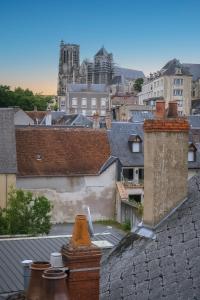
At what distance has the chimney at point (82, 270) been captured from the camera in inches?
339

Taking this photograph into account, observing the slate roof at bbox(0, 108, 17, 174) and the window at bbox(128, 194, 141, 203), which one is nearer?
the slate roof at bbox(0, 108, 17, 174)

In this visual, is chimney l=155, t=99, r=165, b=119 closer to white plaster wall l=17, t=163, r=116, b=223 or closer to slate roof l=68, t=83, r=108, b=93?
white plaster wall l=17, t=163, r=116, b=223

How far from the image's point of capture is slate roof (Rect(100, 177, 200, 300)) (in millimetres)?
8477

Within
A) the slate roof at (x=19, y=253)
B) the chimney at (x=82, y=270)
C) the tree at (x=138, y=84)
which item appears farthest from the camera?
the tree at (x=138, y=84)

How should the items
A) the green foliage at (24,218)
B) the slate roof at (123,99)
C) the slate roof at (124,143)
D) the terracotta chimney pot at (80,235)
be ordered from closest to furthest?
the terracotta chimney pot at (80,235) < the green foliage at (24,218) < the slate roof at (124,143) < the slate roof at (123,99)

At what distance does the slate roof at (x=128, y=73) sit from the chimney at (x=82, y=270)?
505ft

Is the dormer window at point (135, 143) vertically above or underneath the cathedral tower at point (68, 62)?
underneath

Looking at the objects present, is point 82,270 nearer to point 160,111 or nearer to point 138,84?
point 160,111

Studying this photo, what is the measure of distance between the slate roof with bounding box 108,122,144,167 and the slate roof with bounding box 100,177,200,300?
3176 cm

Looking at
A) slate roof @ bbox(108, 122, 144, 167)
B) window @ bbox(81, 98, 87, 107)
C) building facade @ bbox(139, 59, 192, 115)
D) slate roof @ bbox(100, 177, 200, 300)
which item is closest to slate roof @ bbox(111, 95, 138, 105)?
window @ bbox(81, 98, 87, 107)

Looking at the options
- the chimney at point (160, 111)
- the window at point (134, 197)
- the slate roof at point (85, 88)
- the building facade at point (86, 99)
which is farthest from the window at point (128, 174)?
the slate roof at point (85, 88)

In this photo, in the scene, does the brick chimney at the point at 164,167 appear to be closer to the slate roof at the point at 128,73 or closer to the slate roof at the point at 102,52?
the slate roof at the point at 128,73

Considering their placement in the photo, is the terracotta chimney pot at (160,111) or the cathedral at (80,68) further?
the cathedral at (80,68)

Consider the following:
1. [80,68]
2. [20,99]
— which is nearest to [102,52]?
[80,68]
